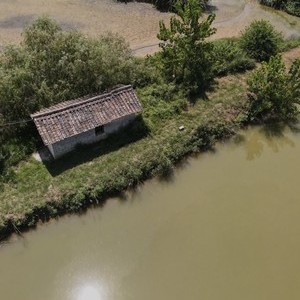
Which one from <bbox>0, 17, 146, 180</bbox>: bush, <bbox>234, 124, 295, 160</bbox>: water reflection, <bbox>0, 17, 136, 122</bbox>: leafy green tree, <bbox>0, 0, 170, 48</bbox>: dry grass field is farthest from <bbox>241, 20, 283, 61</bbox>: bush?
<bbox>0, 17, 136, 122</bbox>: leafy green tree

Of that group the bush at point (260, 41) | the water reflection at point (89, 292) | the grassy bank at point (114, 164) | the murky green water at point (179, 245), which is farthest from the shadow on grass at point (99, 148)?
the bush at point (260, 41)

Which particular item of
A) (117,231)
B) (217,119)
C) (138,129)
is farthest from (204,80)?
(117,231)

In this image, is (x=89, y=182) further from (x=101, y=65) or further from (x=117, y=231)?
(x=101, y=65)

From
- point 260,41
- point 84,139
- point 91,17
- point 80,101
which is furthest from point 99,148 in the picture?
point 91,17

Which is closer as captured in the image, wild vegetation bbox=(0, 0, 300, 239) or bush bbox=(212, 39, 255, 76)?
wild vegetation bbox=(0, 0, 300, 239)

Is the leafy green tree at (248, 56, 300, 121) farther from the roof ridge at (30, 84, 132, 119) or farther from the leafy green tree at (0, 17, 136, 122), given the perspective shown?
the leafy green tree at (0, 17, 136, 122)
